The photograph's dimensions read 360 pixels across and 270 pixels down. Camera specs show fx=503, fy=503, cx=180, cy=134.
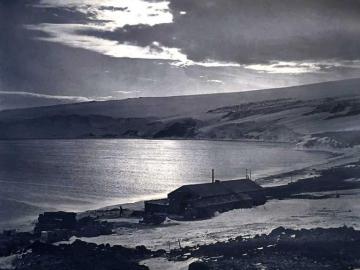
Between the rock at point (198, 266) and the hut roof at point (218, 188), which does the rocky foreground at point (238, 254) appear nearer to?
the rock at point (198, 266)

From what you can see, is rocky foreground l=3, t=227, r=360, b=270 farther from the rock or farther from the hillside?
the hillside

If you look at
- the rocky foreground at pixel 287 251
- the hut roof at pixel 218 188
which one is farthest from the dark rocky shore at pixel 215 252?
the hut roof at pixel 218 188

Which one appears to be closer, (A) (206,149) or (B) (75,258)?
(B) (75,258)

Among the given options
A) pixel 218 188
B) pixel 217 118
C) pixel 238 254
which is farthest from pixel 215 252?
pixel 217 118

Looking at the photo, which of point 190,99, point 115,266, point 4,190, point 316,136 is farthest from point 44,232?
point 190,99

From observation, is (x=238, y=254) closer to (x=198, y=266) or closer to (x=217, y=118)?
(x=198, y=266)

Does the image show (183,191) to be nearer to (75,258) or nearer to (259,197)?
(259,197)
